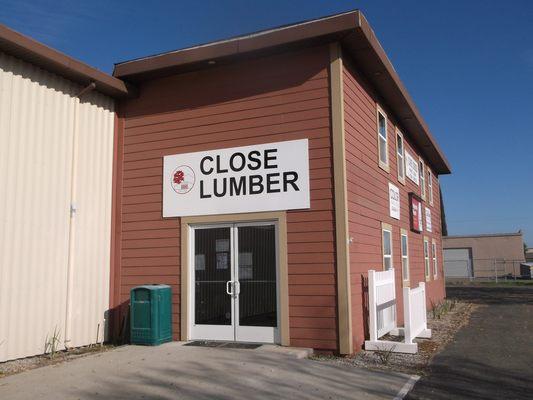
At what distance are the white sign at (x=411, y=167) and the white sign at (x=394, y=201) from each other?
1932mm

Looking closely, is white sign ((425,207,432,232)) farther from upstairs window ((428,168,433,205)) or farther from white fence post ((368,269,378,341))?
white fence post ((368,269,378,341))

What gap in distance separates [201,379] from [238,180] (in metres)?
3.87

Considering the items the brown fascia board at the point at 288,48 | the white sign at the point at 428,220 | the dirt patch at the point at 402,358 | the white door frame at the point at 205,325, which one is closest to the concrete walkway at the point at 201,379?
the dirt patch at the point at 402,358

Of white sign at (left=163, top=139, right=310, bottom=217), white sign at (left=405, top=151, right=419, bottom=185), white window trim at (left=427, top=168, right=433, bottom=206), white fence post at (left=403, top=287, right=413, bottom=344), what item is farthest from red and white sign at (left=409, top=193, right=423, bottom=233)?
white sign at (left=163, top=139, right=310, bottom=217)

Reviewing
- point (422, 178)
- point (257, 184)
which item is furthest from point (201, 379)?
point (422, 178)

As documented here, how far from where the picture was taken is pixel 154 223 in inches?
405

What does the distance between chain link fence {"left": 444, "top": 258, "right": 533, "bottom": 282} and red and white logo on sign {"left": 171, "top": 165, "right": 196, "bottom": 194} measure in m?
37.6

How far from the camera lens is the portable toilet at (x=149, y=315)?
9.29 meters

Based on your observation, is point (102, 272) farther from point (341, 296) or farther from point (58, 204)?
point (341, 296)

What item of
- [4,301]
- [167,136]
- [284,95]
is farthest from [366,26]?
[4,301]

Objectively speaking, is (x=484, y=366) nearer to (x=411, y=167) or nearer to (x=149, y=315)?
(x=149, y=315)

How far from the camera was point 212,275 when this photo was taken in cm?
976

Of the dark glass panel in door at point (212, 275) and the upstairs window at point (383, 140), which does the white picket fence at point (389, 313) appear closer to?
the dark glass panel in door at point (212, 275)

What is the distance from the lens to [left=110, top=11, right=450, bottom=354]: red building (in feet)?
29.1
